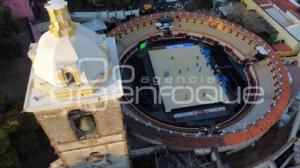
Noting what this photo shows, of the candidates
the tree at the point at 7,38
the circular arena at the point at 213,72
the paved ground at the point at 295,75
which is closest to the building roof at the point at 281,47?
the paved ground at the point at 295,75

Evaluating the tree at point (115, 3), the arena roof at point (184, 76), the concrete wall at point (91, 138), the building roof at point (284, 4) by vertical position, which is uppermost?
the tree at point (115, 3)

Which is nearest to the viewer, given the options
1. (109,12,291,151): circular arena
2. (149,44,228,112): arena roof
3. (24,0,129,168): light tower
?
(24,0,129,168): light tower

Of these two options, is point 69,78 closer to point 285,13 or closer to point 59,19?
point 59,19

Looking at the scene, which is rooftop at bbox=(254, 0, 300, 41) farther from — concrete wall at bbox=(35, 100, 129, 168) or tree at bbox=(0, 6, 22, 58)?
tree at bbox=(0, 6, 22, 58)

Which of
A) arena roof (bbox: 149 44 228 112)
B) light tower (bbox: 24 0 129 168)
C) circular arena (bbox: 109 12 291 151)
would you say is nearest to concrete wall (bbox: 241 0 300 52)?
circular arena (bbox: 109 12 291 151)

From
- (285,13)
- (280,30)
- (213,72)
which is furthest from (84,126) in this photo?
(285,13)

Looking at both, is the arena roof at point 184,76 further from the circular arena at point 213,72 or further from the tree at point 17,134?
the tree at point 17,134

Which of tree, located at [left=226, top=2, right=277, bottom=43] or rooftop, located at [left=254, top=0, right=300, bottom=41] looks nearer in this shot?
rooftop, located at [left=254, top=0, right=300, bottom=41]

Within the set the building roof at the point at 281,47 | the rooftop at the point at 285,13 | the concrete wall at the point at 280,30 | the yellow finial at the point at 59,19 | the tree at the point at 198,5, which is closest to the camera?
the yellow finial at the point at 59,19
